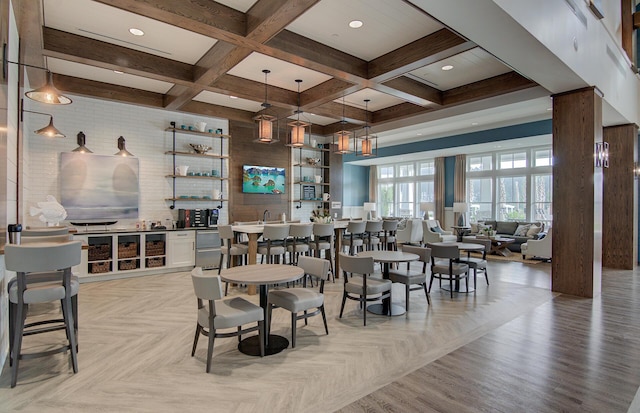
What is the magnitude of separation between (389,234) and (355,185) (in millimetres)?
7602

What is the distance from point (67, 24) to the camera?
4105 millimetres

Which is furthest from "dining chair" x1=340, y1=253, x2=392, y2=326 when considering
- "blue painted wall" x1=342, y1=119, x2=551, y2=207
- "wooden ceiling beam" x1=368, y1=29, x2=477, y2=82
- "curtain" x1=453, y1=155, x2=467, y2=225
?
"curtain" x1=453, y1=155, x2=467, y2=225

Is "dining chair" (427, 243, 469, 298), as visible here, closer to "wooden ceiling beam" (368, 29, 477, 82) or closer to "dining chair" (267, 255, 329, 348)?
"dining chair" (267, 255, 329, 348)

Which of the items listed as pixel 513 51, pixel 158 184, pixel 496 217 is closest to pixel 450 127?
pixel 496 217

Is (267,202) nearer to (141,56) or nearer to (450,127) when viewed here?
(141,56)

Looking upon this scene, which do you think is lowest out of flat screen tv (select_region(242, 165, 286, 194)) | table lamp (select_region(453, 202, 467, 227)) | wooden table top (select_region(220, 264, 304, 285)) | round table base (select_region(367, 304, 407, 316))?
round table base (select_region(367, 304, 407, 316))

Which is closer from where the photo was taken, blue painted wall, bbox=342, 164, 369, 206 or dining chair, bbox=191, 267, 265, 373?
dining chair, bbox=191, 267, 265, 373

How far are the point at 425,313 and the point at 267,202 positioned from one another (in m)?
4.91

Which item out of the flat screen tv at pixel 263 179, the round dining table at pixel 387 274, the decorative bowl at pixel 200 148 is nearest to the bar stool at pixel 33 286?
the round dining table at pixel 387 274

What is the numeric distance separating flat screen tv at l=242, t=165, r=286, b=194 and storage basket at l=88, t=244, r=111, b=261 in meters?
2.87

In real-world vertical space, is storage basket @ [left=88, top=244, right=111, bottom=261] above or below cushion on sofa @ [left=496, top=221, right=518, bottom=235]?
below

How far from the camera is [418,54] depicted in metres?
4.46

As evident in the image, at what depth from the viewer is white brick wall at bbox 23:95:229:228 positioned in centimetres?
565

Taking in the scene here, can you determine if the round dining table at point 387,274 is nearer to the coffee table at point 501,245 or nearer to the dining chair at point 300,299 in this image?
the dining chair at point 300,299
